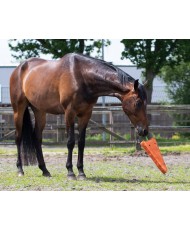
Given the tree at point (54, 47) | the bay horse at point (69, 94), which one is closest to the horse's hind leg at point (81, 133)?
the bay horse at point (69, 94)

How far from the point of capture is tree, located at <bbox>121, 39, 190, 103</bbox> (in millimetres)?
22266

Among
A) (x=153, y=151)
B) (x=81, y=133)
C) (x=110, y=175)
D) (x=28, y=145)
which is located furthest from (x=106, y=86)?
(x=28, y=145)

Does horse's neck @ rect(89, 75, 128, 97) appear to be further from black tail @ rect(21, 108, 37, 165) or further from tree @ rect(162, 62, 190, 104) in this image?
tree @ rect(162, 62, 190, 104)

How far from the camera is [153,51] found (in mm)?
22562

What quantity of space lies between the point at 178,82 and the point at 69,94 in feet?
61.0

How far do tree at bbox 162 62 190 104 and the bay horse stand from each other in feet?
52.8

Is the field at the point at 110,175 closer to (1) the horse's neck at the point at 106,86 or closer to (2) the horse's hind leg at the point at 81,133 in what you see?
(2) the horse's hind leg at the point at 81,133

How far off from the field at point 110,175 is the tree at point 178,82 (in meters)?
11.6

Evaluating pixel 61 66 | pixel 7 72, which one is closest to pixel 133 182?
pixel 61 66

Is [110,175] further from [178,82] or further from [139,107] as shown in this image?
[178,82]

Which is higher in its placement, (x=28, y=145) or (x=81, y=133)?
(x=81, y=133)

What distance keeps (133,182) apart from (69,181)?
3.23 feet

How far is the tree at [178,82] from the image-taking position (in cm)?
2470

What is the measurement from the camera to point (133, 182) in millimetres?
7738
